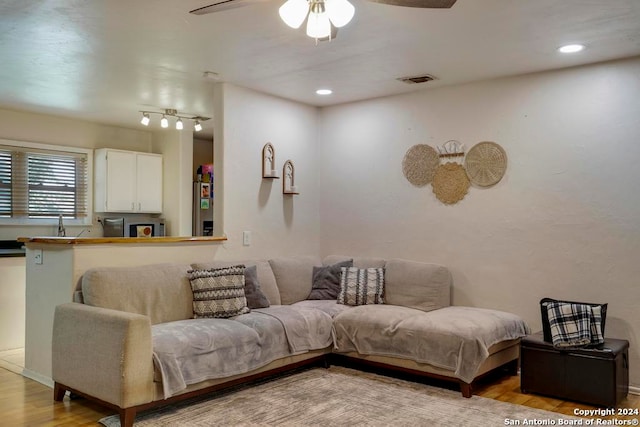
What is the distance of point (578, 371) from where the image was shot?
3.55 meters

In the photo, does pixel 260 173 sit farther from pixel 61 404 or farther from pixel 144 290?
pixel 61 404

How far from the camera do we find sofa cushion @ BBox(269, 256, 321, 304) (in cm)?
485

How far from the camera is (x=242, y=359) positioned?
12.1 ft

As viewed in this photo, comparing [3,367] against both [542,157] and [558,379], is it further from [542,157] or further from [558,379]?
[542,157]

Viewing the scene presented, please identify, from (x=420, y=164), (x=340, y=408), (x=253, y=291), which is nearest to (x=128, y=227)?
(x=253, y=291)

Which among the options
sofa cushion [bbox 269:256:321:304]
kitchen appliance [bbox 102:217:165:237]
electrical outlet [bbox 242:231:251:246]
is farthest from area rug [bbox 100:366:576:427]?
kitchen appliance [bbox 102:217:165:237]

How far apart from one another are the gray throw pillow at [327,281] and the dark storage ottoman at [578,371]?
176 centimetres

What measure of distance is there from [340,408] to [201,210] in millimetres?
4400

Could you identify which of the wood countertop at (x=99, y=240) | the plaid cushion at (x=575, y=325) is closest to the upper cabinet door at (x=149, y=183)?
the wood countertop at (x=99, y=240)

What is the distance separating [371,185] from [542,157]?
5.45 feet

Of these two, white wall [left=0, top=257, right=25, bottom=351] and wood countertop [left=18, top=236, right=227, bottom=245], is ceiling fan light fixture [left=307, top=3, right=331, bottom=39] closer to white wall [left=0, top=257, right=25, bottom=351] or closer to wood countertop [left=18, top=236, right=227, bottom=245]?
wood countertop [left=18, top=236, right=227, bottom=245]

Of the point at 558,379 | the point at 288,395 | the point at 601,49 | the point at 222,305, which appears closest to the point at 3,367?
the point at 222,305

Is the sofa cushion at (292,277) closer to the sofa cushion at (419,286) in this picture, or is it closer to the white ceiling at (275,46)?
the sofa cushion at (419,286)

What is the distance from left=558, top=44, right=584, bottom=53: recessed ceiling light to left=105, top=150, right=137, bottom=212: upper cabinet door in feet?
16.7
